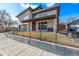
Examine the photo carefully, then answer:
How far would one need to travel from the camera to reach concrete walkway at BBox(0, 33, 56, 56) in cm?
380

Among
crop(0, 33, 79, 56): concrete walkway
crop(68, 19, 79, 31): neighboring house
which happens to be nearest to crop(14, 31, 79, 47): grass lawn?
crop(0, 33, 79, 56): concrete walkway

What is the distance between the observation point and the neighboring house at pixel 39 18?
151 inches

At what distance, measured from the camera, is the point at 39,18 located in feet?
13.3

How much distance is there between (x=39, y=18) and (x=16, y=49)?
3.62 feet

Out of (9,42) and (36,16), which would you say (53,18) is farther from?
(9,42)

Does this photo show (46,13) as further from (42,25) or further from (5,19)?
(5,19)

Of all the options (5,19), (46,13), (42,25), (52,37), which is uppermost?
(46,13)

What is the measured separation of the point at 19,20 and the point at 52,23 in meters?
0.99

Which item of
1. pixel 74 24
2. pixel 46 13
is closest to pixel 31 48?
pixel 46 13

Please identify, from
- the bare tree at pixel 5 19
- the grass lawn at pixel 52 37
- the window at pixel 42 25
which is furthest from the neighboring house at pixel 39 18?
the bare tree at pixel 5 19

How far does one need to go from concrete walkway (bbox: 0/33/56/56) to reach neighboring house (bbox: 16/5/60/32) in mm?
534

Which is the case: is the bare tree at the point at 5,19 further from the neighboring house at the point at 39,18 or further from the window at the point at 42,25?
the window at the point at 42,25

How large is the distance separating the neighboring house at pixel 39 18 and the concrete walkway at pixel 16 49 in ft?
1.75

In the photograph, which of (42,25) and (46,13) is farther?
(42,25)
